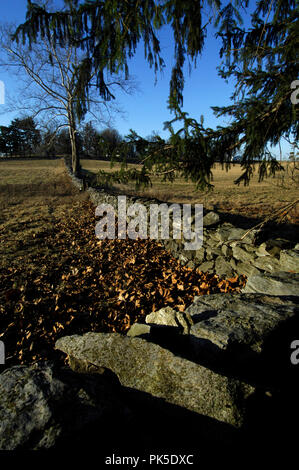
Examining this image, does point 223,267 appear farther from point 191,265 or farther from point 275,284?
point 275,284

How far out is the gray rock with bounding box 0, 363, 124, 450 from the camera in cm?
117

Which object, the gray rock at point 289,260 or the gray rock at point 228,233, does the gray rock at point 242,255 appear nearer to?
the gray rock at point 228,233

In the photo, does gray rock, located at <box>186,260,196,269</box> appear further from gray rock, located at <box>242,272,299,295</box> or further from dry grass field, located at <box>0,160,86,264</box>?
dry grass field, located at <box>0,160,86,264</box>

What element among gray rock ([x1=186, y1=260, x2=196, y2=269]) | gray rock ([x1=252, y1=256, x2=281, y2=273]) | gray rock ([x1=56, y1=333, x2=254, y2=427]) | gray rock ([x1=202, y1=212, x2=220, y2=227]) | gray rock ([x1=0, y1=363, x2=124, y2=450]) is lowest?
gray rock ([x1=186, y1=260, x2=196, y2=269])

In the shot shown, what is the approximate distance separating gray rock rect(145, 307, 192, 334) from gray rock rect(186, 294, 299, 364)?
0.38 ft

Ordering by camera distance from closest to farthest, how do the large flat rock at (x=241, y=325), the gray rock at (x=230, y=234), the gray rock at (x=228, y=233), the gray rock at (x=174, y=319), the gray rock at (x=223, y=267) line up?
the large flat rock at (x=241, y=325) < the gray rock at (x=174, y=319) < the gray rock at (x=230, y=234) < the gray rock at (x=223, y=267) < the gray rock at (x=228, y=233)

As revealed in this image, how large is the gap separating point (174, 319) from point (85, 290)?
2.53 m

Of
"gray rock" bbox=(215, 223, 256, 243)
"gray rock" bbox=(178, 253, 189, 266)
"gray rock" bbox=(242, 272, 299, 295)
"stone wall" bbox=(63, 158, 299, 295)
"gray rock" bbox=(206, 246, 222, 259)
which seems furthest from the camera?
"gray rock" bbox=(178, 253, 189, 266)

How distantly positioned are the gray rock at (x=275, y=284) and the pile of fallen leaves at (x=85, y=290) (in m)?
0.81

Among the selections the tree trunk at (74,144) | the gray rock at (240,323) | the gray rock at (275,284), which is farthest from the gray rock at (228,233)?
the tree trunk at (74,144)

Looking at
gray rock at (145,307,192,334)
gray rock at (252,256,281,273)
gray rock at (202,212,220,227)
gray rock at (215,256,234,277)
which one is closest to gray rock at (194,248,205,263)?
gray rock at (215,256,234,277)

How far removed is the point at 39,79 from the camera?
55.8 feet

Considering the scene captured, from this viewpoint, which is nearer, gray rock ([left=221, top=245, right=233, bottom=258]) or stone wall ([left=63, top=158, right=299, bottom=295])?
stone wall ([left=63, top=158, right=299, bottom=295])

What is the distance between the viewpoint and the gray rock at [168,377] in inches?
57.3
